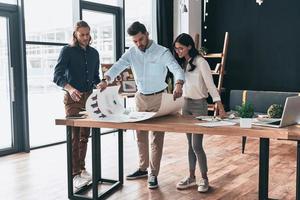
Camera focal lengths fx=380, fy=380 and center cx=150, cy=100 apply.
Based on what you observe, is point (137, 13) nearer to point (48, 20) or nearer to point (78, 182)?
point (48, 20)

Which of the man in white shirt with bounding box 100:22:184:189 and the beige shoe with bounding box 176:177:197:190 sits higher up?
the man in white shirt with bounding box 100:22:184:189

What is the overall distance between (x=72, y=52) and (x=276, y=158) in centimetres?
281

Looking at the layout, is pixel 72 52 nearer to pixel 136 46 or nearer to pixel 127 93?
pixel 136 46

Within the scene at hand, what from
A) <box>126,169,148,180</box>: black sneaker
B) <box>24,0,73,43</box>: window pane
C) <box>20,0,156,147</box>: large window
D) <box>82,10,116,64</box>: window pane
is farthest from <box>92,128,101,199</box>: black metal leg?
<box>82,10,116,64</box>: window pane

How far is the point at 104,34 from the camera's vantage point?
21.3ft

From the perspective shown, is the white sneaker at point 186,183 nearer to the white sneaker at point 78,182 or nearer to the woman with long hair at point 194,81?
the woman with long hair at point 194,81

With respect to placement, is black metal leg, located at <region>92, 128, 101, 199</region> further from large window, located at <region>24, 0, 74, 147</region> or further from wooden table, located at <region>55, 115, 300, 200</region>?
large window, located at <region>24, 0, 74, 147</region>

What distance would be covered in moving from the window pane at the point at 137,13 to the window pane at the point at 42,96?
63.9 inches

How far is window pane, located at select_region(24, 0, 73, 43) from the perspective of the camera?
5254 mm

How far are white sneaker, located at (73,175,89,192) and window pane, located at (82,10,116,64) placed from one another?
3188mm

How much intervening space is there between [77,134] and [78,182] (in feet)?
1.45

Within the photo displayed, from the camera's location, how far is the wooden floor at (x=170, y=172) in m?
3.33

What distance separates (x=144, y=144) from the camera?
3.68 m

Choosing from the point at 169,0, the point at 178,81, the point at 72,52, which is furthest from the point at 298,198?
the point at 169,0
